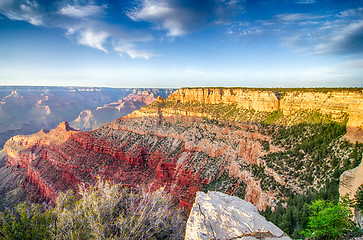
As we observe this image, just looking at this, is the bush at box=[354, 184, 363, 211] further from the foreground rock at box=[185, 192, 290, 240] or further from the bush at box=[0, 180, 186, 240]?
the bush at box=[0, 180, 186, 240]

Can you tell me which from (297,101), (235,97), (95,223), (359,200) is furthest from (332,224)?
(235,97)

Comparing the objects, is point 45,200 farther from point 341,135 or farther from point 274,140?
point 341,135

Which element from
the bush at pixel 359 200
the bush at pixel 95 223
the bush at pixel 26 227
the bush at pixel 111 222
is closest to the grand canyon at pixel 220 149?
the bush at pixel 359 200

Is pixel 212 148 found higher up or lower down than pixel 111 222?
lower down

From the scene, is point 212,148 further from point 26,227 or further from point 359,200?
point 26,227

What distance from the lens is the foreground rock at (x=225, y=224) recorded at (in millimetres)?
7992

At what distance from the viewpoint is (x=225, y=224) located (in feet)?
27.8

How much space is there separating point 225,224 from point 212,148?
4218cm

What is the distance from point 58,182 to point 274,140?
6781 cm

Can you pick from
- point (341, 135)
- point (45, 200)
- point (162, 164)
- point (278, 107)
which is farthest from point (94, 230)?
point (45, 200)

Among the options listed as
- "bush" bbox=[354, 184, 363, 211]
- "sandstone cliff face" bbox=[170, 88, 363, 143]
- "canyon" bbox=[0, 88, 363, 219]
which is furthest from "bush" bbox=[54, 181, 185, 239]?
"sandstone cliff face" bbox=[170, 88, 363, 143]

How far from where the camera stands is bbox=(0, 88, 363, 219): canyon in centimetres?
3097

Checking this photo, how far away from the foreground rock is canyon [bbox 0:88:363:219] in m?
22.3

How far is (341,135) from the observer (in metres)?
30.9
